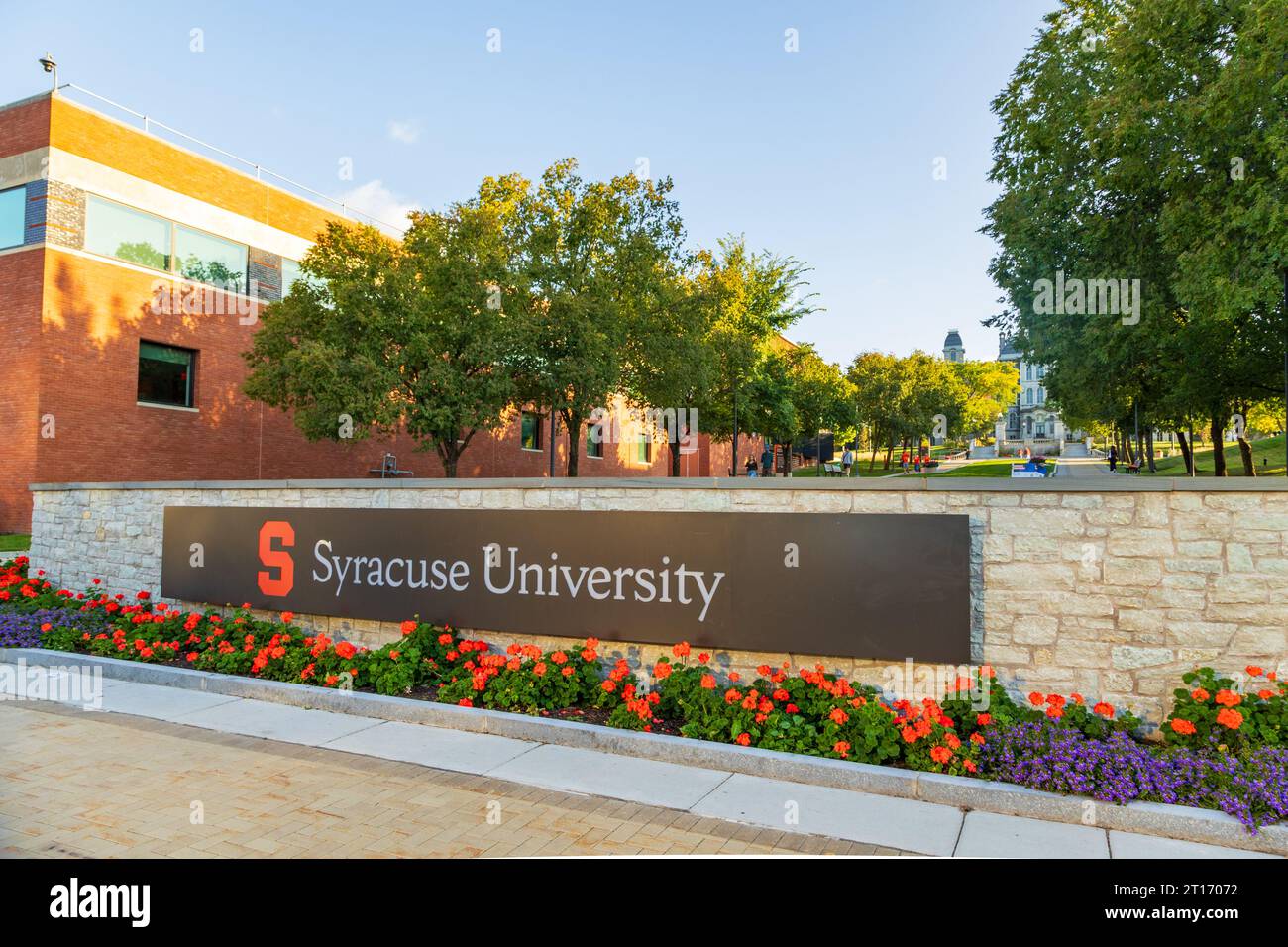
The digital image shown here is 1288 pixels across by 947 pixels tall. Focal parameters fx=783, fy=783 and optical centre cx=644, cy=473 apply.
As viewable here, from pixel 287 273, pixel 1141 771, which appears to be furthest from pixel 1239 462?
pixel 1141 771

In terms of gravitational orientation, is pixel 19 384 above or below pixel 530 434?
below

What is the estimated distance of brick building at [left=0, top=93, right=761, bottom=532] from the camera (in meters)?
21.3

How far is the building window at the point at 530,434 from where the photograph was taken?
39219mm

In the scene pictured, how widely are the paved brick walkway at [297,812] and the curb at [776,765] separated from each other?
0.93 meters

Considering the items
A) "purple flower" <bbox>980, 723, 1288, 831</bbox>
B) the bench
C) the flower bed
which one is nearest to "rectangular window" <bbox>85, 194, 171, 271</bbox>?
the bench

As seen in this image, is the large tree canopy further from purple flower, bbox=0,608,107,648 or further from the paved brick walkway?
purple flower, bbox=0,608,107,648

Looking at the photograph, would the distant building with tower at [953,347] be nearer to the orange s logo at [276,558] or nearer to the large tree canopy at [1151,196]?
the large tree canopy at [1151,196]

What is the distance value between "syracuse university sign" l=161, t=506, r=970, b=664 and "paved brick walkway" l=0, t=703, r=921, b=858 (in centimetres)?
225

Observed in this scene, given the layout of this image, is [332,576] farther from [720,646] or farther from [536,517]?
[720,646]

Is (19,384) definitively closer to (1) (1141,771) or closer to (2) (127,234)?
(2) (127,234)

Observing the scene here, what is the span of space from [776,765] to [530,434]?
3502 cm

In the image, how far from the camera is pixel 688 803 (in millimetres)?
5379

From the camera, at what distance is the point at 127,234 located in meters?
23.4

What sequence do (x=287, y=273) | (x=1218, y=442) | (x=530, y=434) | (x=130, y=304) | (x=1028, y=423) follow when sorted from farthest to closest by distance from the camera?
(x=1028, y=423) < (x=530, y=434) < (x=1218, y=442) < (x=287, y=273) < (x=130, y=304)
